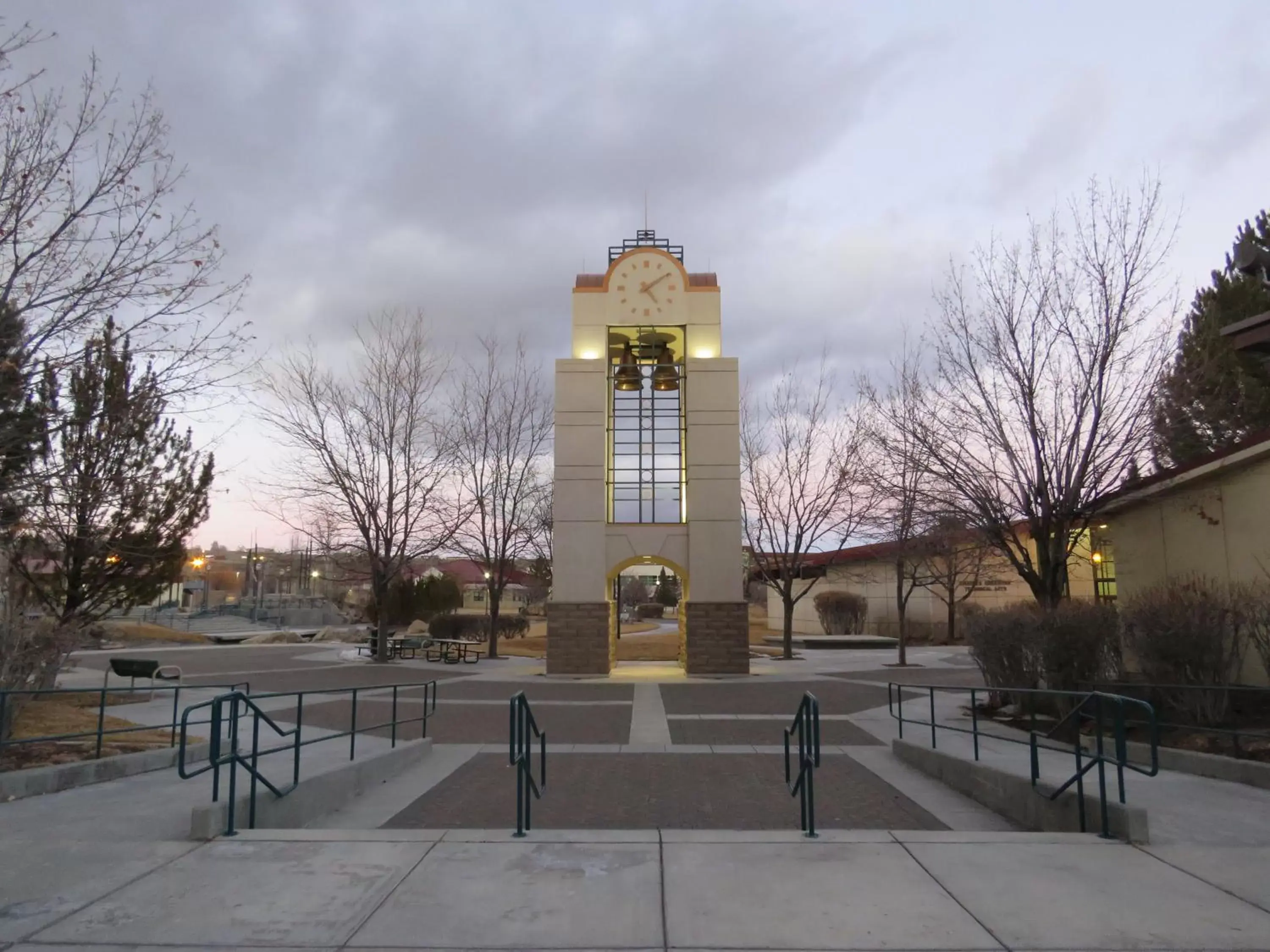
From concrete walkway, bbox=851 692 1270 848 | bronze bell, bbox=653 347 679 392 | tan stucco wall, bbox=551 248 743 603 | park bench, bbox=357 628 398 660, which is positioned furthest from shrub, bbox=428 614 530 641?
concrete walkway, bbox=851 692 1270 848

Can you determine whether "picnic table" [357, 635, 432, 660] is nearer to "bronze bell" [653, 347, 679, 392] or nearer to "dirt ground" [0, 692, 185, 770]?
"bronze bell" [653, 347, 679, 392]

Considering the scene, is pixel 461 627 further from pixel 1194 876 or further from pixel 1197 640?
pixel 1194 876

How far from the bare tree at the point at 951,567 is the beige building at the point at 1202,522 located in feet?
12.4

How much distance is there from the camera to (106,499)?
10531 millimetres

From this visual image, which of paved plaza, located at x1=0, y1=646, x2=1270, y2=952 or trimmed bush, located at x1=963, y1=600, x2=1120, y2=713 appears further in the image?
trimmed bush, located at x1=963, y1=600, x2=1120, y2=713

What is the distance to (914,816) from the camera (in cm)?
763

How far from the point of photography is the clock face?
2345cm

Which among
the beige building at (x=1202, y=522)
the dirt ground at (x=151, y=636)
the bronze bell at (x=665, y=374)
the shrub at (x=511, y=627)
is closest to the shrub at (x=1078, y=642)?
the beige building at (x=1202, y=522)

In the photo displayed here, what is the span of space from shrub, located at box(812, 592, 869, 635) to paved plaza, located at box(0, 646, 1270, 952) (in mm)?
30486

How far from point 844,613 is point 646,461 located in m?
19.4

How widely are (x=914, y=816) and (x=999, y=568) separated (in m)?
28.3

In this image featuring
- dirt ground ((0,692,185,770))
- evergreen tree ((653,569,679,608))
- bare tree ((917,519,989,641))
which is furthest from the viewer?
evergreen tree ((653,569,679,608))

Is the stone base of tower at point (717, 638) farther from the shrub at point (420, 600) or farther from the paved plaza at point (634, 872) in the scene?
the shrub at point (420, 600)

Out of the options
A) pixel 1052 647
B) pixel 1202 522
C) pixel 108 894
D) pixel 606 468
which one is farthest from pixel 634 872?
pixel 606 468
